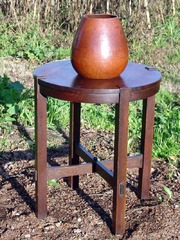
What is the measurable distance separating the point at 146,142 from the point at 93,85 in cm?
71

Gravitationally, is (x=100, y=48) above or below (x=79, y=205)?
above

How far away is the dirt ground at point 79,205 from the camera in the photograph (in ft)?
10.6

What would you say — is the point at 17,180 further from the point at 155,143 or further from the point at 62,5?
the point at 62,5

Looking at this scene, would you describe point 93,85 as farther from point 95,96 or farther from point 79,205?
point 79,205

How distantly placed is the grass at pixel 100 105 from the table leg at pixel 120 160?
1169 mm

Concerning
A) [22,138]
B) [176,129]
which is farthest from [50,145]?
[176,129]

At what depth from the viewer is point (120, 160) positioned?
3.00 meters

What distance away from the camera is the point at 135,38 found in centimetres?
719

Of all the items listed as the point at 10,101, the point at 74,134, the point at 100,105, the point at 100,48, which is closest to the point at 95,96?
the point at 100,48

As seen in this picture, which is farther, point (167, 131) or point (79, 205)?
point (167, 131)

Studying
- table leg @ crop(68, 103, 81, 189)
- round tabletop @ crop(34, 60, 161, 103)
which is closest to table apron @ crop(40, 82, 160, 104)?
round tabletop @ crop(34, 60, 161, 103)

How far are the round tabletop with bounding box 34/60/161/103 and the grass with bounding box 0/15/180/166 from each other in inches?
52.6

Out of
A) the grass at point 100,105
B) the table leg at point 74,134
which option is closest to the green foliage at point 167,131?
the grass at point 100,105

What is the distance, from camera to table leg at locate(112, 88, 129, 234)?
114 inches
